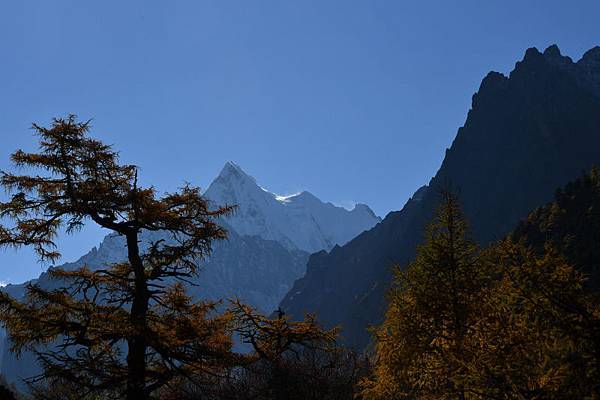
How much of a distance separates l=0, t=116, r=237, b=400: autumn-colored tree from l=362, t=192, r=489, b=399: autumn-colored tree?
3944mm

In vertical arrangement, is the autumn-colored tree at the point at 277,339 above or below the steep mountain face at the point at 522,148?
below

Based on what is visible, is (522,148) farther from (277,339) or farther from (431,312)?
(277,339)

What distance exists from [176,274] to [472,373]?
6.67 m

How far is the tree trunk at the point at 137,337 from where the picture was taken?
36.2ft

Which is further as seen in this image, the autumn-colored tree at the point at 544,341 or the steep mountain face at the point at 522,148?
the steep mountain face at the point at 522,148

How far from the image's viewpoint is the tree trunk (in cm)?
1105

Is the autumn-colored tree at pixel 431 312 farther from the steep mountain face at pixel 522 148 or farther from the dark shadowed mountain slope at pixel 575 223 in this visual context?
the steep mountain face at pixel 522 148

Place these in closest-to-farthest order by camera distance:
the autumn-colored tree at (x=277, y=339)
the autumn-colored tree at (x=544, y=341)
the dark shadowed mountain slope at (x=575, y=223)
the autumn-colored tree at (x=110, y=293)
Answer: the autumn-colored tree at (x=544, y=341) < the autumn-colored tree at (x=110, y=293) < the autumn-colored tree at (x=277, y=339) < the dark shadowed mountain slope at (x=575, y=223)

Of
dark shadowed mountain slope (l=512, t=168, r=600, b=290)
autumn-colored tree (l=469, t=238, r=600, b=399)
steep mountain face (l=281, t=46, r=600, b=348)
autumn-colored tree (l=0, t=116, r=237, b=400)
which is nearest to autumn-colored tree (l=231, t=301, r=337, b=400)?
autumn-colored tree (l=0, t=116, r=237, b=400)

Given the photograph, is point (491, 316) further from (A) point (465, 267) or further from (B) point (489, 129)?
(B) point (489, 129)

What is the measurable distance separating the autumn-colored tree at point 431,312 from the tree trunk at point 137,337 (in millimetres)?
5654

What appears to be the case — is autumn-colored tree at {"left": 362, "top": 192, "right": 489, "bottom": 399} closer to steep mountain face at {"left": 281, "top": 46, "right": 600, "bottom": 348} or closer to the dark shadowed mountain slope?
the dark shadowed mountain slope

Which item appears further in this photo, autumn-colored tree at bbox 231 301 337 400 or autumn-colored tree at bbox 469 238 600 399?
autumn-colored tree at bbox 231 301 337 400

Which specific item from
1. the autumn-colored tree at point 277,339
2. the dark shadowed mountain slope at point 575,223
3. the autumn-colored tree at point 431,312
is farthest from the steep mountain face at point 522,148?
the autumn-colored tree at point 431,312
